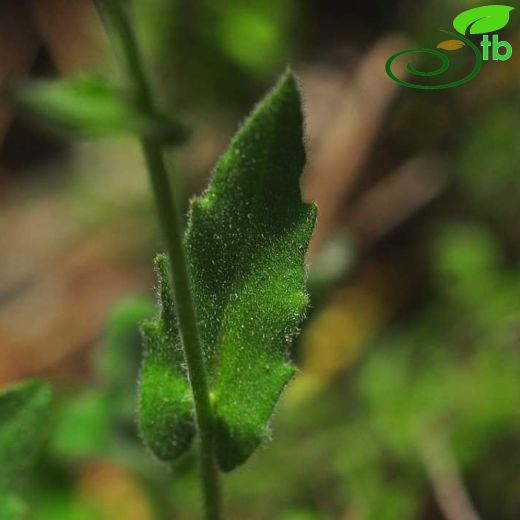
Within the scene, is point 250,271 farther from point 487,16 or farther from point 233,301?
point 487,16

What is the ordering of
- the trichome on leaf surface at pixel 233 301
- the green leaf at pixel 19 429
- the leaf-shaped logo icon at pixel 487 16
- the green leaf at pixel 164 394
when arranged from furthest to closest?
the leaf-shaped logo icon at pixel 487 16, the green leaf at pixel 19 429, the green leaf at pixel 164 394, the trichome on leaf surface at pixel 233 301

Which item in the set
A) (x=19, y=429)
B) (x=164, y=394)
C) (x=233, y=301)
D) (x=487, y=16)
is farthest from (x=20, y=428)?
(x=487, y=16)

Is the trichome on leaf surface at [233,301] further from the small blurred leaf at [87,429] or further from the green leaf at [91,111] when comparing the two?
the small blurred leaf at [87,429]

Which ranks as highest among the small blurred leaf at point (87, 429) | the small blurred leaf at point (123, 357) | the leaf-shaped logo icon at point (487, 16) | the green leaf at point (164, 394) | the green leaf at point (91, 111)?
the leaf-shaped logo icon at point (487, 16)

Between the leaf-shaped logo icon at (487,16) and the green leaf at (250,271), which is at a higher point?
the leaf-shaped logo icon at (487,16)

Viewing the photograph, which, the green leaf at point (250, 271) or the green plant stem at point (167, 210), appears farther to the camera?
the green leaf at point (250, 271)

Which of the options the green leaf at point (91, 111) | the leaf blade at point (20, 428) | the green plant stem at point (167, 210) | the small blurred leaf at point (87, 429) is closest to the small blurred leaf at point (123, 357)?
the small blurred leaf at point (87, 429)
